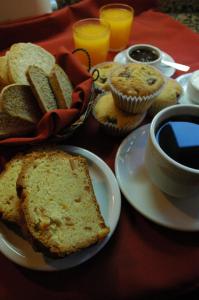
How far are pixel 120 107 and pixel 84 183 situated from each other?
315mm

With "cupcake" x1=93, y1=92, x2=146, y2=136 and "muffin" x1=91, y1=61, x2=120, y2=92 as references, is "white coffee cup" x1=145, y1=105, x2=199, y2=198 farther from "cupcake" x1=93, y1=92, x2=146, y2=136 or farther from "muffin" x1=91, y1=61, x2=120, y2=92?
"muffin" x1=91, y1=61, x2=120, y2=92

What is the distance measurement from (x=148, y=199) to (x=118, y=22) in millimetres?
943

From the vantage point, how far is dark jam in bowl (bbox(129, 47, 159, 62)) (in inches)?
46.3

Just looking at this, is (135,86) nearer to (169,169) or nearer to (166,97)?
(166,97)

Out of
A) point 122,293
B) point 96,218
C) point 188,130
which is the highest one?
point 188,130

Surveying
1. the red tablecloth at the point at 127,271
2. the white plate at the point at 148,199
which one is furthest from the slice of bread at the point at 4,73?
the red tablecloth at the point at 127,271

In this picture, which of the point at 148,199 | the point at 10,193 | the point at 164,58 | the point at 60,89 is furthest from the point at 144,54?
the point at 10,193

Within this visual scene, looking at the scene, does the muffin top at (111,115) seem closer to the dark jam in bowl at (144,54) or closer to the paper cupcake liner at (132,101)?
the paper cupcake liner at (132,101)

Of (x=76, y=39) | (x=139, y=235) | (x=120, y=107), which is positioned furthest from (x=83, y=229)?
(x=76, y=39)

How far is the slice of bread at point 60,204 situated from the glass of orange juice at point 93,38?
0.65 metres

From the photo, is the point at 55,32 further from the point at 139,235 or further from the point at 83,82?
the point at 139,235

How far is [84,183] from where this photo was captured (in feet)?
2.40

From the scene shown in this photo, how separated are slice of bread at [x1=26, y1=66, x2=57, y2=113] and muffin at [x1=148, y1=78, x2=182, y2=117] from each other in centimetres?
35

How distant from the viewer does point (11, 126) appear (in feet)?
2.69
